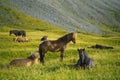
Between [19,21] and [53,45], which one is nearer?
[53,45]

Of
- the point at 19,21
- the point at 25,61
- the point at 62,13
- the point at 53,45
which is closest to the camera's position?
the point at 25,61

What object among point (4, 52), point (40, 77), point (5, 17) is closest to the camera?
point (40, 77)

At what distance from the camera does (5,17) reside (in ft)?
295

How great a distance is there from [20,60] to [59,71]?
5.99 m

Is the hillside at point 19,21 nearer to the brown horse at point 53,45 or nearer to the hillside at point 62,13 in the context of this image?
the hillside at point 62,13

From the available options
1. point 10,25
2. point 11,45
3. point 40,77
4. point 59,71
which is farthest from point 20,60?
point 10,25

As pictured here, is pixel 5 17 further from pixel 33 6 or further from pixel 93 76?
pixel 93 76

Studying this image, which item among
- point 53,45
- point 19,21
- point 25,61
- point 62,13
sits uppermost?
point 62,13

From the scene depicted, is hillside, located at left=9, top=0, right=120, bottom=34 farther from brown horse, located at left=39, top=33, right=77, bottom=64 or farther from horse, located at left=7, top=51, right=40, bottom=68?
horse, located at left=7, top=51, right=40, bottom=68

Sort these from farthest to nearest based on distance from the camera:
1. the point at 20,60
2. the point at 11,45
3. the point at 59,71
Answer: the point at 11,45 < the point at 20,60 < the point at 59,71

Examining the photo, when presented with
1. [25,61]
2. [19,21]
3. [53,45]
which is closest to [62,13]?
[19,21]

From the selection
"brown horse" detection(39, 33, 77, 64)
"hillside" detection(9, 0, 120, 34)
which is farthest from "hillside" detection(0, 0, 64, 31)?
"brown horse" detection(39, 33, 77, 64)

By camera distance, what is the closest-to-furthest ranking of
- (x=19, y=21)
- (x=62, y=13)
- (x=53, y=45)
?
(x=53, y=45) → (x=19, y=21) → (x=62, y=13)

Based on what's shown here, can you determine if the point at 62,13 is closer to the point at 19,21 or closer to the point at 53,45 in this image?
the point at 19,21
